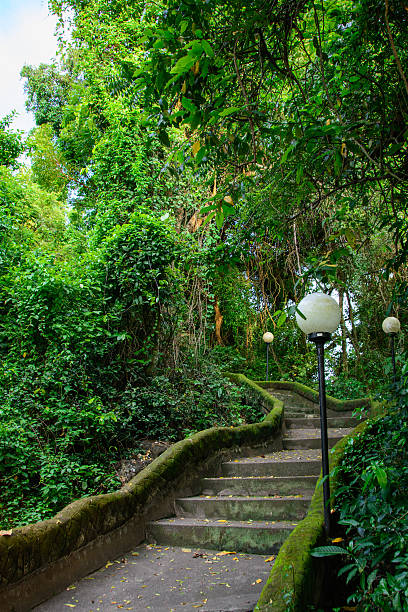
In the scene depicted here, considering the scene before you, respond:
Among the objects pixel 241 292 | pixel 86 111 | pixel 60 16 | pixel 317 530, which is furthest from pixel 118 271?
pixel 60 16

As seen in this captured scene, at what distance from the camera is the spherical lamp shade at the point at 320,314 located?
347cm

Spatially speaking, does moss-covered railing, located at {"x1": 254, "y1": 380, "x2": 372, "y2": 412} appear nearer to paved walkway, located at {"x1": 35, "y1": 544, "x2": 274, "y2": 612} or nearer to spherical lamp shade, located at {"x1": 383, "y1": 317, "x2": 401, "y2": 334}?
spherical lamp shade, located at {"x1": 383, "y1": 317, "x2": 401, "y2": 334}

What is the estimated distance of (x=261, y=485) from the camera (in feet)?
15.5

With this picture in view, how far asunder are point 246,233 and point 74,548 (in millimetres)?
3197

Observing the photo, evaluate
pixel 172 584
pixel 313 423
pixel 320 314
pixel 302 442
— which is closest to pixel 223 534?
pixel 172 584

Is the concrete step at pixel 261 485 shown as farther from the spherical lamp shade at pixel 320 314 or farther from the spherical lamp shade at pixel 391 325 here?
the spherical lamp shade at pixel 391 325

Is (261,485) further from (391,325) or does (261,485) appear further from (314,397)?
(314,397)

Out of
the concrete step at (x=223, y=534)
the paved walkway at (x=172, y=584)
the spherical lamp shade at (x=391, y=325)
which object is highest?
the spherical lamp shade at (x=391, y=325)

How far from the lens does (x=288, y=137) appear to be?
3.09 m

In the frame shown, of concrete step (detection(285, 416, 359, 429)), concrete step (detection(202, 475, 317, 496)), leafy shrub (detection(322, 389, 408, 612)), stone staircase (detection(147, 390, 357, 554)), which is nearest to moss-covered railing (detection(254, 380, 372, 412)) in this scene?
concrete step (detection(285, 416, 359, 429))

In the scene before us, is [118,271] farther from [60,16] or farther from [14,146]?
[60,16]

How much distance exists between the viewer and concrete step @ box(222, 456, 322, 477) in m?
5.02

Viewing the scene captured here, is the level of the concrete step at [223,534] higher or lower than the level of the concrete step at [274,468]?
lower

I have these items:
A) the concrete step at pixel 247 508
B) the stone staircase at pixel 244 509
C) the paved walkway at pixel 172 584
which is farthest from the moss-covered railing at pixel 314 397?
the paved walkway at pixel 172 584
